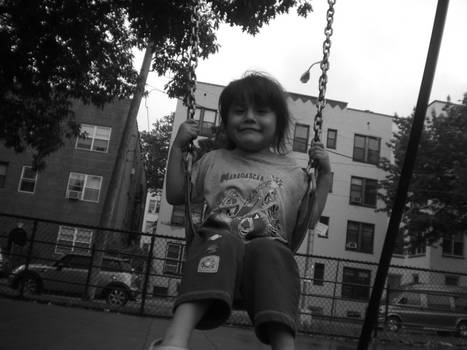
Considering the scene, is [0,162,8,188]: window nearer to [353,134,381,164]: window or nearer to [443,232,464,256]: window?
[353,134,381,164]: window

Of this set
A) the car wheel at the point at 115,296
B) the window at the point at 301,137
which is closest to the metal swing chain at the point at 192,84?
the car wheel at the point at 115,296

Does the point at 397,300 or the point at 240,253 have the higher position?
the point at 240,253

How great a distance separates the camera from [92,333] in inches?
204

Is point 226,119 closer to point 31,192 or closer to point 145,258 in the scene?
point 145,258

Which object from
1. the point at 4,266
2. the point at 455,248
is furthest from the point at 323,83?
the point at 455,248

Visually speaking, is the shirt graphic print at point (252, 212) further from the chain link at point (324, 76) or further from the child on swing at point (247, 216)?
the chain link at point (324, 76)

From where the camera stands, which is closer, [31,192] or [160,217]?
[31,192]

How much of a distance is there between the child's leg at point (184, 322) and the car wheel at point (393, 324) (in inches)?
312

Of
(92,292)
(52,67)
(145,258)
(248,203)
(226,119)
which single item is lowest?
(92,292)

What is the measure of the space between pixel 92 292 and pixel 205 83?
17816 millimetres

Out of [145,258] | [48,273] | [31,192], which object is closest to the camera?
[145,258]

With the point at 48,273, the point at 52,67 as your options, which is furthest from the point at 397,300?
the point at 52,67

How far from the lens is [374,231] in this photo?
1019 inches

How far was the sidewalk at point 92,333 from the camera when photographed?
437cm
